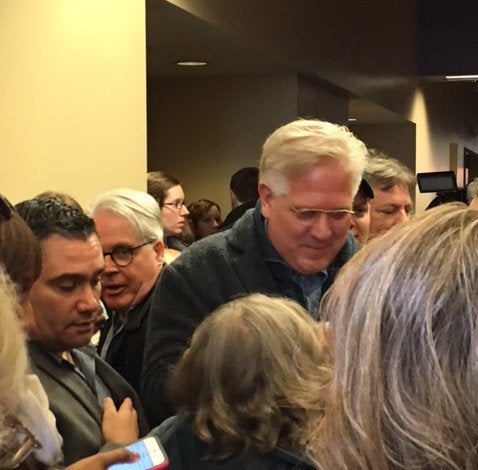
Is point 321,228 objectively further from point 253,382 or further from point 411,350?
point 411,350

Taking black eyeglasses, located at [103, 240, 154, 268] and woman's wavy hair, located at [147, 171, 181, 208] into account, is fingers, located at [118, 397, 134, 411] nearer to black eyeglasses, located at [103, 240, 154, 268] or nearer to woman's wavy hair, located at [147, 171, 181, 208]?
black eyeglasses, located at [103, 240, 154, 268]

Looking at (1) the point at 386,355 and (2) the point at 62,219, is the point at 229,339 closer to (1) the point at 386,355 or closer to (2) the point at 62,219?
(2) the point at 62,219

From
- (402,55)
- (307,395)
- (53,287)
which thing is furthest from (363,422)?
(402,55)

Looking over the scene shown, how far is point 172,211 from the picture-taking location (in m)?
4.62

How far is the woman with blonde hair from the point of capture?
1.70 meters

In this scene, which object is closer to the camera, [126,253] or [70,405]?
[70,405]

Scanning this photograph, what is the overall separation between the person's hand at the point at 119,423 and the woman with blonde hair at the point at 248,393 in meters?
0.10

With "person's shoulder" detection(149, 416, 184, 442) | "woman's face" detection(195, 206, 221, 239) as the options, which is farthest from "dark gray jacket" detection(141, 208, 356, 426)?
"woman's face" detection(195, 206, 221, 239)

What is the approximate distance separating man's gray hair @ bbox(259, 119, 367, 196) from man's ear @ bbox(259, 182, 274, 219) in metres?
0.01

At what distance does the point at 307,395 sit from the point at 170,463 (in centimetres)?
27

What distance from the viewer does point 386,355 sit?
2.96ft

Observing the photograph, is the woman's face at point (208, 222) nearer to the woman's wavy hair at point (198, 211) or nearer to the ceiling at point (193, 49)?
the woman's wavy hair at point (198, 211)

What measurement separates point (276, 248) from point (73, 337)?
0.52 m

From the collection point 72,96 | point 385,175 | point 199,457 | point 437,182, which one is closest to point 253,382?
point 199,457
